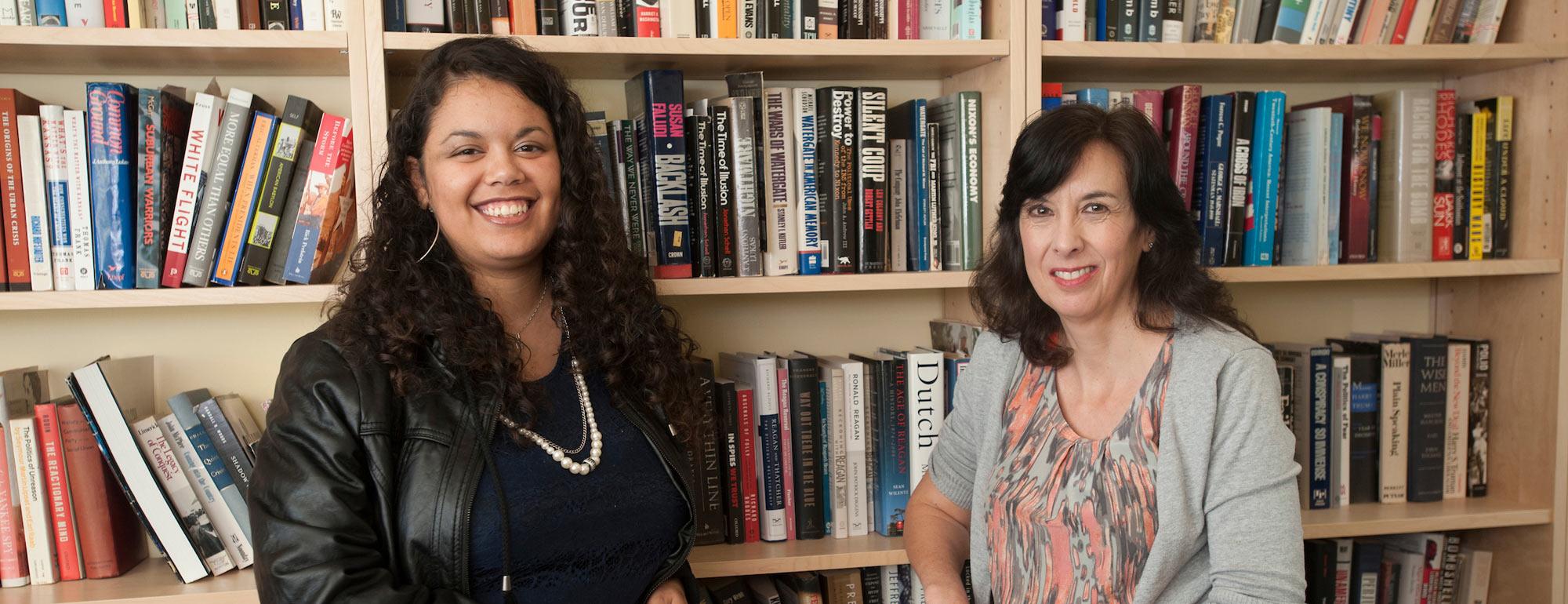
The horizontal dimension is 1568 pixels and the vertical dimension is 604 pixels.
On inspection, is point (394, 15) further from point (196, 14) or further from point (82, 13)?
point (82, 13)

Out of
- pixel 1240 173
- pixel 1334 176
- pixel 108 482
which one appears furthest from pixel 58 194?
pixel 1334 176

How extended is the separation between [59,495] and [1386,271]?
2087 millimetres

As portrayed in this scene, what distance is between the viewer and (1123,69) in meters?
1.91

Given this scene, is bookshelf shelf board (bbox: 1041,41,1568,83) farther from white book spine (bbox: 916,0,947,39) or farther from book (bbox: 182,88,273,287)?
book (bbox: 182,88,273,287)

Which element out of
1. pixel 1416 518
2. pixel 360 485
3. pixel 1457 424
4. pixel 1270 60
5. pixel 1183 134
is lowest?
pixel 1416 518

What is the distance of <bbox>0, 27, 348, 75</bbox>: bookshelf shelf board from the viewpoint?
146 centimetres

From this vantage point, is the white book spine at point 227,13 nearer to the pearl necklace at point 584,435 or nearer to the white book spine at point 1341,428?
the pearl necklace at point 584,435

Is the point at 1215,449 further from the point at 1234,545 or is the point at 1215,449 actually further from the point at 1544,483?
the point at 1544,483

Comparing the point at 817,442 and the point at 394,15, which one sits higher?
the point at 394,15

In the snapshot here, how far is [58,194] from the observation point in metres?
1.51

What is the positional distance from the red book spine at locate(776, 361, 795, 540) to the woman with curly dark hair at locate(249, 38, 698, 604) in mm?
323

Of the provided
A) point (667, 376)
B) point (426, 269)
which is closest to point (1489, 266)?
point (667, 376)

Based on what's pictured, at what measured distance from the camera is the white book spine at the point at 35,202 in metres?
1.51

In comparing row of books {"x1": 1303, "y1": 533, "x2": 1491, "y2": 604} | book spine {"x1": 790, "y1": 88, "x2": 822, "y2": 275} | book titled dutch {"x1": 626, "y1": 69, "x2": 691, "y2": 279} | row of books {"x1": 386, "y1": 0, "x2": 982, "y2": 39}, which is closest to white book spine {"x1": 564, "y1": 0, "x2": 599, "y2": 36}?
row of books {"x1": 386, "y1": 0, "x2": 982, "y2": 39}
